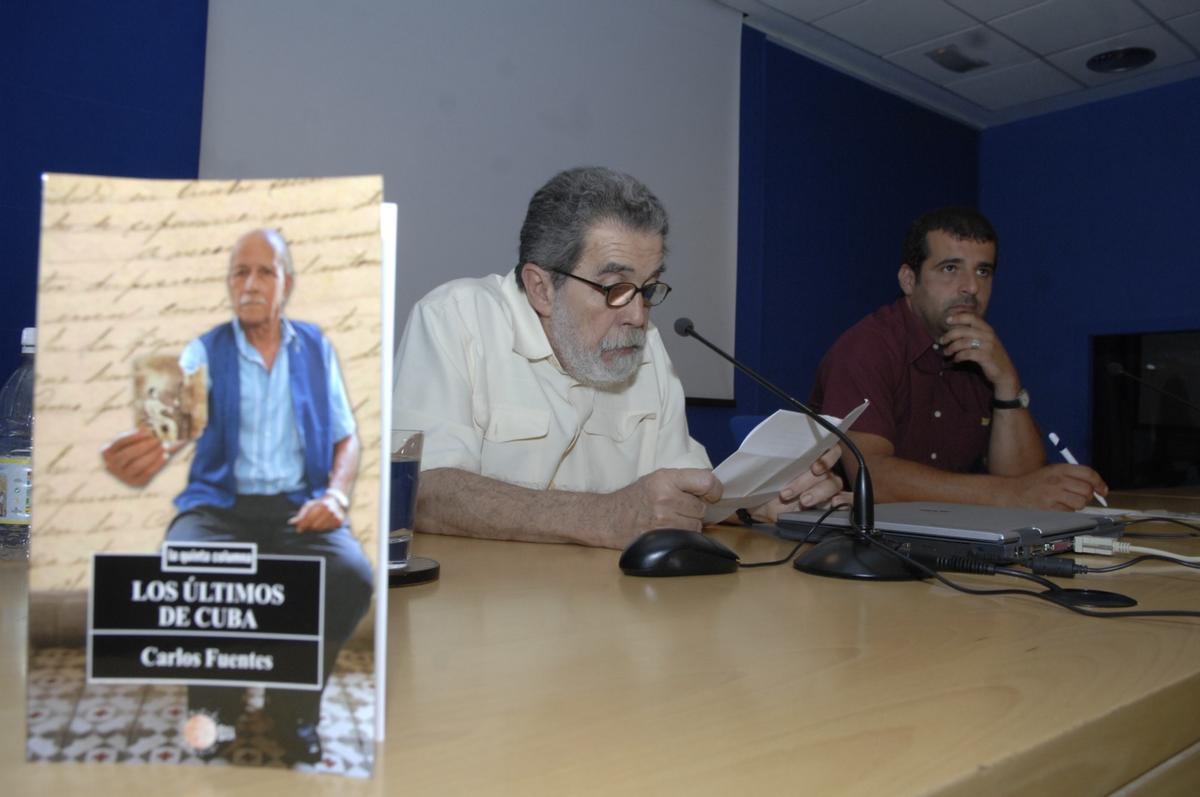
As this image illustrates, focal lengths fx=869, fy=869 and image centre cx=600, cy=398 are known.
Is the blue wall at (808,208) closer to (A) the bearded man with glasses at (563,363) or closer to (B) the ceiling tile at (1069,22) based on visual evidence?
(B) the ceiling tile at (1069,22)

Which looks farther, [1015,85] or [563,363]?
[1015,85]

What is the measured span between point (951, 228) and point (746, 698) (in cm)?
229

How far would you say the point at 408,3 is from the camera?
2848mm

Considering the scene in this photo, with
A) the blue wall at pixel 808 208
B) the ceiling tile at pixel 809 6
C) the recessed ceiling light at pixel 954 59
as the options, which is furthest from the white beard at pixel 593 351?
the recessed ceiling light at pixel 954 59

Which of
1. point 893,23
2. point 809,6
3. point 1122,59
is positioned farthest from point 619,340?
point 1122,59

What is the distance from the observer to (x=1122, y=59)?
400 centimetres

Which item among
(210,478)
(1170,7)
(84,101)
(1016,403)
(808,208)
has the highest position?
(1170,7)

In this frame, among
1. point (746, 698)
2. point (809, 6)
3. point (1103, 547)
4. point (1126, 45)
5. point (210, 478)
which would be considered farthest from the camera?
point (1126, 45)

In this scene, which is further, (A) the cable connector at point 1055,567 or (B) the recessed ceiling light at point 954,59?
(B) the recessed ceiling light at point 954,59

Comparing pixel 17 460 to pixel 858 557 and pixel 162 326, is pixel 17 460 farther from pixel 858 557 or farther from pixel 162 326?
pixel 858 557

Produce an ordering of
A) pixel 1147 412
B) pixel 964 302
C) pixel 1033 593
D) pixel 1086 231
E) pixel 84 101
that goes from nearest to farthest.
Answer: pixel 1033 593, pixel 84 101, pixel 964 302, pixel 1147 412, pixel 1086 231

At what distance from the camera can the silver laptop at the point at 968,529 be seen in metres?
0.95

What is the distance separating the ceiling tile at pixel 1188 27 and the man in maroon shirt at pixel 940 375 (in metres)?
2.06

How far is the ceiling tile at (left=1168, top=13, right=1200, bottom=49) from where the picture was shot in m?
3.61
